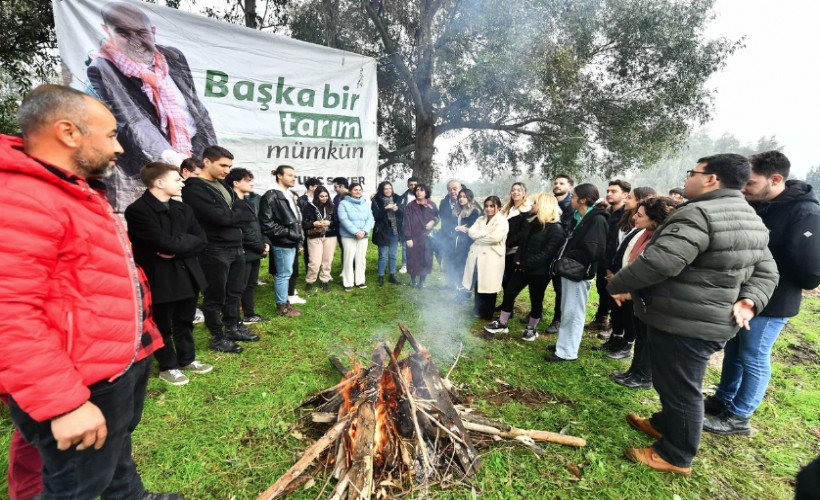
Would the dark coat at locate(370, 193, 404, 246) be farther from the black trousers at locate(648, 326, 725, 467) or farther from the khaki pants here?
the black trousers at locate(648, 326, 725, 467)

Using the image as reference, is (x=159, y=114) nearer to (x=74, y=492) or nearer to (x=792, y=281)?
(x=74, y=492)

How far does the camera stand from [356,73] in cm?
693

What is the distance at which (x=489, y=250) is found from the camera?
5070mm

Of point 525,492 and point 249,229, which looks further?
point 249,229

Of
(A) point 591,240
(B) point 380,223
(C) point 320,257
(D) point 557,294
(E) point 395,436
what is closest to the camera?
(E) point 395,436

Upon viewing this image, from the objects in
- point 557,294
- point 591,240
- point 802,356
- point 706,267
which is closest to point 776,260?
point 706,267

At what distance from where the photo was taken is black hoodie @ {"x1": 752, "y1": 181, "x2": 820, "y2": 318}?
2.71 m

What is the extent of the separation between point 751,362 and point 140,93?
7.72m

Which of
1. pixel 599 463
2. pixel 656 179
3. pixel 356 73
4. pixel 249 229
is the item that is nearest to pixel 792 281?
pixel 599 463

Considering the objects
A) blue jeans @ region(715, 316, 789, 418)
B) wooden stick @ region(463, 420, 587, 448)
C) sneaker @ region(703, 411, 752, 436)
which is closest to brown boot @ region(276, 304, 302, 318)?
wooden stick @ region(463, 420, 587, 448)

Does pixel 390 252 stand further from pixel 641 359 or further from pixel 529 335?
pixel 641 359

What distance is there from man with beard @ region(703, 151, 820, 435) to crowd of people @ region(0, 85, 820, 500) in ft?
0.04

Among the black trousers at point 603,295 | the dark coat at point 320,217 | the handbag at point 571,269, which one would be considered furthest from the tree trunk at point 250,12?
the black trousers at point 603,295

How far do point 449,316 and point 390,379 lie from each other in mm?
2814
